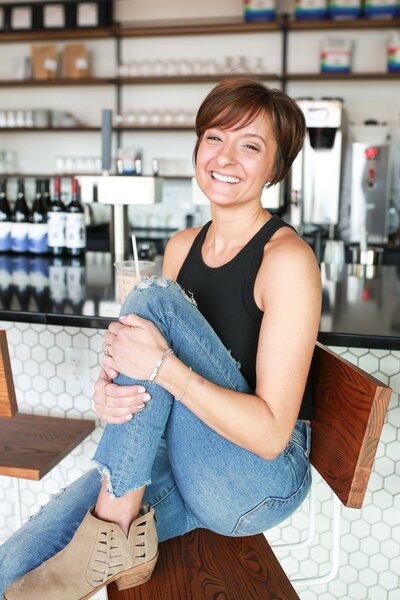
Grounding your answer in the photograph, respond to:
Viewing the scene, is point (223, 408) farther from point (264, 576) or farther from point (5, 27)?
point (5, 27)

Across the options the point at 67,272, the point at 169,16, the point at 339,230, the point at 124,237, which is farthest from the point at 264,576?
the point at 169,16

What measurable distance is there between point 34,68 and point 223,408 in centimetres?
458

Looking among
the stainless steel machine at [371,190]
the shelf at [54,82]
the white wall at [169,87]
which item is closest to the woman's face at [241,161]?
the stainless steel machine at [371,190]

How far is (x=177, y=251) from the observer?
153 cm

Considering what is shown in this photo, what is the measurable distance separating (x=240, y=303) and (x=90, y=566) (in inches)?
20.7

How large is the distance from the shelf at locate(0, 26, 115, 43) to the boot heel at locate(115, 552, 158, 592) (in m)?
4.42

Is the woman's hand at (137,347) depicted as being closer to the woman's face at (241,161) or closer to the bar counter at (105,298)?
the woman's face at (241,161)

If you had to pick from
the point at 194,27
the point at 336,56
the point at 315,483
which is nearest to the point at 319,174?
the point at 336,56

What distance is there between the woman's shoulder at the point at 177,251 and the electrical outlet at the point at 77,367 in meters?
0.54

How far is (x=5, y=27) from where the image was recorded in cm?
497

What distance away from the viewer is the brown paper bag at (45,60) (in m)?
4.96

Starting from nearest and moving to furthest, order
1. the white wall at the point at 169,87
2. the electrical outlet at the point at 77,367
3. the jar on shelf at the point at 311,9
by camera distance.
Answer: the electrical outlet at the point at 77,367, the jar on shelf at the point at 311,9, the white wall at the point at 169,87

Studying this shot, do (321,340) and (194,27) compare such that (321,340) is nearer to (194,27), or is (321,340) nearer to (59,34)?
(194,27)

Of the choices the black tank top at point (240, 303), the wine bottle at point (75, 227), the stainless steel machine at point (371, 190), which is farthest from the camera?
the stainless steel machine at point (371, 190)
